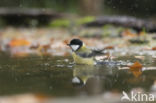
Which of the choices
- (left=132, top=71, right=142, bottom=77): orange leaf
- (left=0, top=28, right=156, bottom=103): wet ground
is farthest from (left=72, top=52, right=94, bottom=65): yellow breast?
A: (left=132, top=71, right=142, bottom=77): orange leaf

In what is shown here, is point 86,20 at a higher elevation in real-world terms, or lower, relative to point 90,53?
higher

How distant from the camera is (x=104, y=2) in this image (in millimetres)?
18094

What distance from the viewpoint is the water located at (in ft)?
13.9

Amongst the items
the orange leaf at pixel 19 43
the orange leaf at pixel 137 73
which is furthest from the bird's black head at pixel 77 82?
the orange leaf at pixel 19 43

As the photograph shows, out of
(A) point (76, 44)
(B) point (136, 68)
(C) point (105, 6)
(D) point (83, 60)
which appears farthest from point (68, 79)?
(C) point (105, 6)

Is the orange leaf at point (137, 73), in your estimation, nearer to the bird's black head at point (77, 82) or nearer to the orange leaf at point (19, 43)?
the bird's black head at point (77, 82)

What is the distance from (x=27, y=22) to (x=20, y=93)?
13640 mm

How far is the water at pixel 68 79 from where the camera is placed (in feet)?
13.9

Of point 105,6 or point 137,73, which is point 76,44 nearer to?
point 137,73

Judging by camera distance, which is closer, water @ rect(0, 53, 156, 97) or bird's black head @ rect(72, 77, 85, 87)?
water @ rect(0, 53, 156, 97)

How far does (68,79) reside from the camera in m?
5.08

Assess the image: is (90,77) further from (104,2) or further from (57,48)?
(104,2)

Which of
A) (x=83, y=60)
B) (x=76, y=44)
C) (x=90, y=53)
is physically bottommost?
(x=83, y=60)

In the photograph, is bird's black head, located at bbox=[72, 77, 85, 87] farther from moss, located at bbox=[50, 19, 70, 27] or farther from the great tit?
A: moss, located at bbox=[50, 19, 70, 27]
